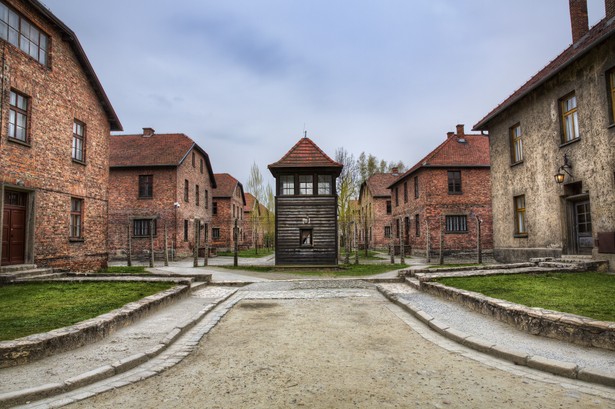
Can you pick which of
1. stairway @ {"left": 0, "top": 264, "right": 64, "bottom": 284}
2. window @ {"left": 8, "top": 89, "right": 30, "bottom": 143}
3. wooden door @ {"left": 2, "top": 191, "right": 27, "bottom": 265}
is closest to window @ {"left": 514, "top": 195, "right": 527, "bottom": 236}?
stairway @ {"left": 0, "top": 264, "right": 64, "bottom": 284}

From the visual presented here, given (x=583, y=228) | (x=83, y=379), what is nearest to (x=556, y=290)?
(x=583, y=228)

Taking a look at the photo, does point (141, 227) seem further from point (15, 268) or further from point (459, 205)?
point (459, 205)

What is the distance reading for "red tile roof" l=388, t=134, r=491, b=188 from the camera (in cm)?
2770

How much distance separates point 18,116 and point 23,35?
109 inches

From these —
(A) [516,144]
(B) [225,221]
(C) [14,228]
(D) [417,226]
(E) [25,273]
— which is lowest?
(E) [25,273]

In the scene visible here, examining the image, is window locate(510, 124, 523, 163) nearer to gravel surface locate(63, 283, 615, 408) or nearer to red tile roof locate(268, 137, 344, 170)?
red tile roof locate(268, 137, 344, 170)

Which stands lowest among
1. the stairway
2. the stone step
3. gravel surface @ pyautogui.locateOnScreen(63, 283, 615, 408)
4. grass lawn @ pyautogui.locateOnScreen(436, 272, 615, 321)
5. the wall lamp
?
gravel surface @ pyautogui.locateOnScreen(63, 283, 615, 408)

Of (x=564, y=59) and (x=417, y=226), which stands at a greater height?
(x=564, y=59)

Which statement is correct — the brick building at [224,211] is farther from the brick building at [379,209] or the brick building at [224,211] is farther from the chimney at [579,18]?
the chimney at [579,18]

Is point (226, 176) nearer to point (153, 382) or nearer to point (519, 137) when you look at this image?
point (519, 137)

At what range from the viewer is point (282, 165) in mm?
20891

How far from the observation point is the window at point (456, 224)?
2758cm

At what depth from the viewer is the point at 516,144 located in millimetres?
17781

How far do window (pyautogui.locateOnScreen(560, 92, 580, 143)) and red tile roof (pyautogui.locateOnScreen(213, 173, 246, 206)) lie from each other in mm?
34457
